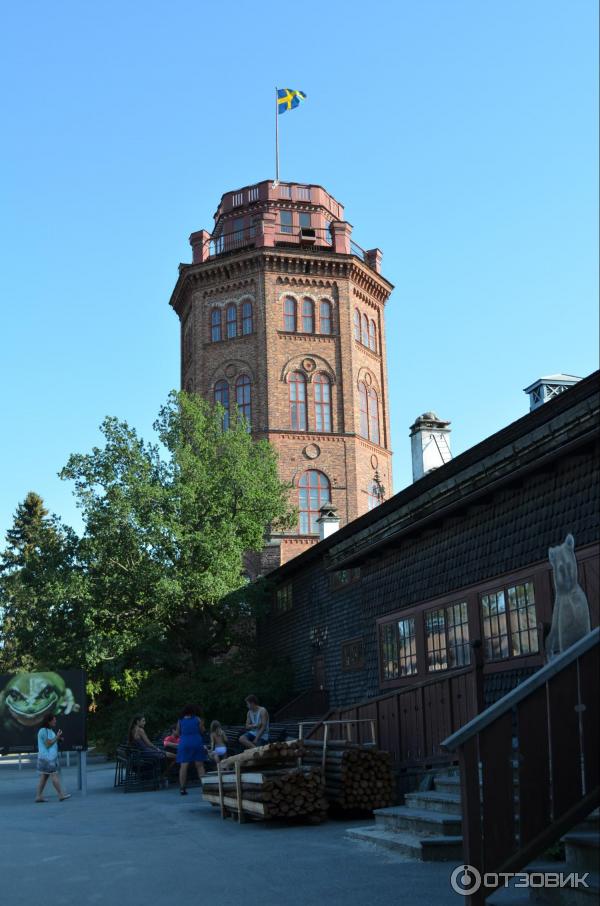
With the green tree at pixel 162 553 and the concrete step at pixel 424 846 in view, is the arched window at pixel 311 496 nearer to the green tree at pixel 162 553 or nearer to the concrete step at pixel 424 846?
the green tree at pixel 162 553

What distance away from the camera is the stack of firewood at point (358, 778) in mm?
13148

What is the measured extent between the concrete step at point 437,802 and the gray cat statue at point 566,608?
183 cm

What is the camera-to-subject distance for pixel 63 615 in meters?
31.8

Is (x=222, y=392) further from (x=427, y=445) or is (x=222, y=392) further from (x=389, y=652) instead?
(x=389, y=652)

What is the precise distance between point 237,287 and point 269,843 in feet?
135

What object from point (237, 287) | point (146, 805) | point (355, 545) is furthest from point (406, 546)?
point (237, 287)

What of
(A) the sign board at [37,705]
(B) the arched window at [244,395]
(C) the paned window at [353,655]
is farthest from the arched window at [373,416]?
(A) the sign board at [37,705]

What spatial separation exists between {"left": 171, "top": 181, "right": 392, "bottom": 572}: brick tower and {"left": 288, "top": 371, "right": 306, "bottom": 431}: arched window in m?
0.05

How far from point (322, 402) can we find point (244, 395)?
3776 millimetres

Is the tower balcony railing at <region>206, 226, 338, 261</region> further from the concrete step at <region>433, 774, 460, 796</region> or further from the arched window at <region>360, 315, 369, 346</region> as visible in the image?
the concrete step at <region>433, 774, 460, 796</region>

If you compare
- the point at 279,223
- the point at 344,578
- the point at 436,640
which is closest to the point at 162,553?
the point at 344,578

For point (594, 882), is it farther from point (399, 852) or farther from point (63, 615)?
point (63, 615)

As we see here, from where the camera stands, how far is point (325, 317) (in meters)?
49.8

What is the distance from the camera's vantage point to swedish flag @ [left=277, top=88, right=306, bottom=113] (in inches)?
2234
